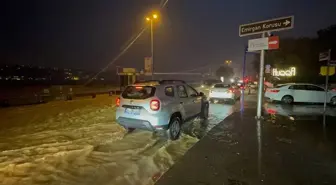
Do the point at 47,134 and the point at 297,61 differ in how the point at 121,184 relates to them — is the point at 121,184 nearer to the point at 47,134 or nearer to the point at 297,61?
the point at 47,134

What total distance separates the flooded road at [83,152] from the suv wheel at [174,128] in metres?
0.21

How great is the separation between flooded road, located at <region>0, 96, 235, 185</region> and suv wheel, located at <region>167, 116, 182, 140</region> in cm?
21

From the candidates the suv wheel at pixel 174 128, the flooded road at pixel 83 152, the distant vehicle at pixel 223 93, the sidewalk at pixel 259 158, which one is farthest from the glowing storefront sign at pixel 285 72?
the suv wheel at pixel 174 128

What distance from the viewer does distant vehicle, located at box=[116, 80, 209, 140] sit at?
639cm

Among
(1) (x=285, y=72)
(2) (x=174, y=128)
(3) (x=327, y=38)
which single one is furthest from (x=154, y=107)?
(3) (x=327, y=38)

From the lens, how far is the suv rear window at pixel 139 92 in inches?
258

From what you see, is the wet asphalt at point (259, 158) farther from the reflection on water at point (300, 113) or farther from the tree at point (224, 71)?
the tree at point (224, 71)

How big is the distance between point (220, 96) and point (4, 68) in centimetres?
10292

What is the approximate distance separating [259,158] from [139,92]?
3611mm

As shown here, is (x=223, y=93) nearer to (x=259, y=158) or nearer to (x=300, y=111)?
(x=300, y=111)

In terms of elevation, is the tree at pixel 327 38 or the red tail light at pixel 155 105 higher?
the tree at pixel 327 38

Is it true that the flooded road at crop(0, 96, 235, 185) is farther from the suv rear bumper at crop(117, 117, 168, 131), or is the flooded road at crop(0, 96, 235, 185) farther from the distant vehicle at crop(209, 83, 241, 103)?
the distant vehicle at crop(209, 83, 241, 103)

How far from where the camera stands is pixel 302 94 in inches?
631

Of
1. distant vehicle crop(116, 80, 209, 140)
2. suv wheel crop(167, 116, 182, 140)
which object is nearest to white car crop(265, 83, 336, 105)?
distant vehicle crop(116, 80, 209, 140)
